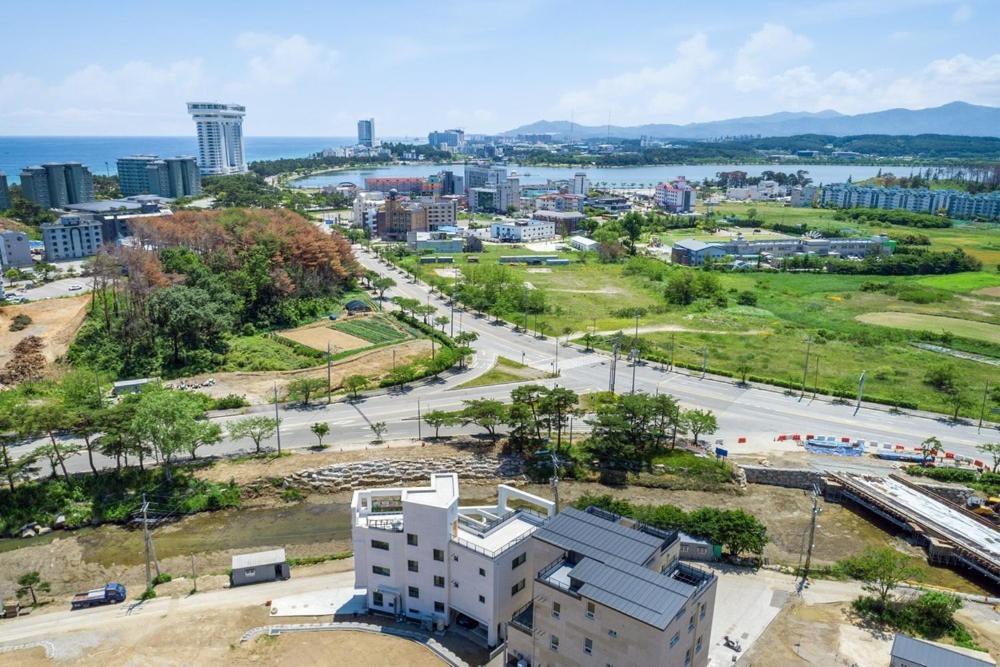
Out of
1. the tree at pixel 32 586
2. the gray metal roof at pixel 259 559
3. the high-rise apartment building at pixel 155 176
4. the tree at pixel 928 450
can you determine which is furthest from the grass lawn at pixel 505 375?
the high-rise apartment building at pixel 155 176

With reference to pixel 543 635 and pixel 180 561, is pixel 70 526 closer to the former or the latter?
pixel 180 561

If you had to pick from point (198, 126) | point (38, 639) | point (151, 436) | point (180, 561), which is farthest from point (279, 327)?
point (198, 126)

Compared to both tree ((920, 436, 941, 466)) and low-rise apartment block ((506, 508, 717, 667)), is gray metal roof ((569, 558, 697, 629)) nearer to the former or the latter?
low-rise apartment block ((506, 508, 717, 667))

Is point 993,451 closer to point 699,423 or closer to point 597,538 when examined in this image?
point 699,423

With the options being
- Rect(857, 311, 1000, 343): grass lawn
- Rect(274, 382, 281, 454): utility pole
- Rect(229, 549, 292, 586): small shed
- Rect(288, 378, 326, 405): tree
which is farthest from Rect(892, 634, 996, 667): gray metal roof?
Rect(857, 311, 1000, 343): grass lawn

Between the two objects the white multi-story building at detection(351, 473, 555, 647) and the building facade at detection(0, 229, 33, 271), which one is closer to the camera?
the white multi-story building at detection(351, 473, 555, 647)

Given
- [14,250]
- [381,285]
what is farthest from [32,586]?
[14,250]
